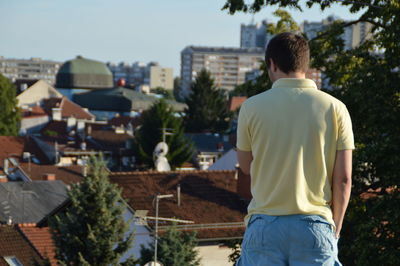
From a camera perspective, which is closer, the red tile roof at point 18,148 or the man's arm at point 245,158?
the man's arm at point 245,158

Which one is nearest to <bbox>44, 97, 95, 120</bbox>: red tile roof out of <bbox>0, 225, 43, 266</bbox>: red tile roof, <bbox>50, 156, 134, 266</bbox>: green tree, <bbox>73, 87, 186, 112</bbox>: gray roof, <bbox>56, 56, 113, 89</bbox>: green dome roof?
<bbox>73, 87, 186, 112</bbox>: gray roof

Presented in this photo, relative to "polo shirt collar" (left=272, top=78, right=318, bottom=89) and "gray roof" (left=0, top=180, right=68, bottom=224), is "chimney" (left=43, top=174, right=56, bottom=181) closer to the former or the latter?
"gray roof" (left=0, top=180, right=68, bottom=224)

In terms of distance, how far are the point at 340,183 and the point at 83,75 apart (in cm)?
16894

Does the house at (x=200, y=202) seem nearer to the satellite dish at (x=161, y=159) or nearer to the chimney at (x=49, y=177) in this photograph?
the chimney at (x=49, y=177)

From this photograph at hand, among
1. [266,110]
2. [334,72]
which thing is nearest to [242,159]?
[266,110]

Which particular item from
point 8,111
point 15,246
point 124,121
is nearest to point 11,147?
point 8,111

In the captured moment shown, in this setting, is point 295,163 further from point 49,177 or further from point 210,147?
point 210,147

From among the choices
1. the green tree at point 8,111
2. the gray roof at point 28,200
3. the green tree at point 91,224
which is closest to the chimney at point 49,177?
the gray roof at point 28,200

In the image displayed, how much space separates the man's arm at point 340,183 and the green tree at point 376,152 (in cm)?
796

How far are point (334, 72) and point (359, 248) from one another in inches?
231

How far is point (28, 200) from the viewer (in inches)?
1740

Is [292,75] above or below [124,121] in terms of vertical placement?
above

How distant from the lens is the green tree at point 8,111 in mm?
97912

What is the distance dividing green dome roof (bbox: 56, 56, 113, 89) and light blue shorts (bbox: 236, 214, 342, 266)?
166 m
